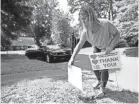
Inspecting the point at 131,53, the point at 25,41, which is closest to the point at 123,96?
the point at 131,53

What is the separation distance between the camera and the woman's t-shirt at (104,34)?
2.56 m

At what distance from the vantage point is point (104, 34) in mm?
2566

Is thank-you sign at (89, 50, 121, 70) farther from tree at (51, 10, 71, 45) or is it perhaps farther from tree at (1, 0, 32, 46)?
tree at (1, 0, 32, 46)

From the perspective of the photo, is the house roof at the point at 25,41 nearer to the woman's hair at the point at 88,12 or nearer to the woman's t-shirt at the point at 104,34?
the woman's t-shirt at the point at 104,34

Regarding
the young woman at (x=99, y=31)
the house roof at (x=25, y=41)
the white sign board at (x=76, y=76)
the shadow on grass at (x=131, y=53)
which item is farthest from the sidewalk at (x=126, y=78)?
the house roof at (x=25, y=41)

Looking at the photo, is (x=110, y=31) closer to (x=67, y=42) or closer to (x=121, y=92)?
(x=121, y=92)

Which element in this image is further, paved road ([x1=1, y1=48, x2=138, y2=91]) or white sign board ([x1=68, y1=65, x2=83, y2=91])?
paved road ([x1=1, y1=48, x2=138, y2=91])

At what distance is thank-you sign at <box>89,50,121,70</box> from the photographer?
8.02 feet

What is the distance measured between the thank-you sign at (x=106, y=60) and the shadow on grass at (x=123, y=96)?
2.04 ft

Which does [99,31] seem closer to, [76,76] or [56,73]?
[76,76]

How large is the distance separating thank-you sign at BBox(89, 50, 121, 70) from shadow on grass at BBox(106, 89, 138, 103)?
2.04 feet

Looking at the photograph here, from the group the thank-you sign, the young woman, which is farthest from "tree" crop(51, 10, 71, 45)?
the thank-you sign

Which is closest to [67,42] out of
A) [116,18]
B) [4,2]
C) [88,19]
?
[116,18]

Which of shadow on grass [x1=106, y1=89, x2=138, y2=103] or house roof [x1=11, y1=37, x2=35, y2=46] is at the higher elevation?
shadow on grass [x1=106, y1=89, x2=138, y2=103]
